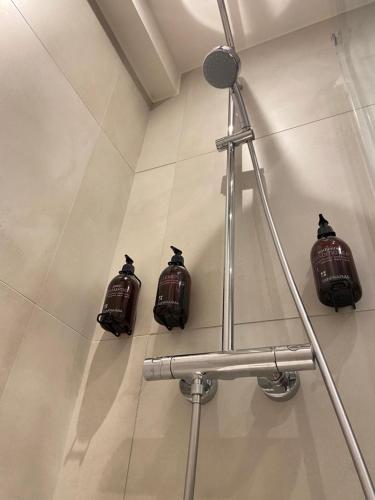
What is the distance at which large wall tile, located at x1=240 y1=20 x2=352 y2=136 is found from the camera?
3.32 feet

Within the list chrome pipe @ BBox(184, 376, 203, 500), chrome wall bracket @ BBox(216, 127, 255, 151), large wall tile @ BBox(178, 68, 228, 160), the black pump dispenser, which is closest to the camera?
chrome pipe @ BBox(184, 376, 203, 500)

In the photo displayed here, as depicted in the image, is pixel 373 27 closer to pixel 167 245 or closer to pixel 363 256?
pixel 363 256

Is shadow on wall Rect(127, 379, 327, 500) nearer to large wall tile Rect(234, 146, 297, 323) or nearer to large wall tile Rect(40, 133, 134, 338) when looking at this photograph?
large wall tile Rect(234, 146, 297, 323)

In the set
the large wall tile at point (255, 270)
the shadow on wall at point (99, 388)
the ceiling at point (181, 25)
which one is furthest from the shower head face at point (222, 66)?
the shadow on wall at point (99, 388)

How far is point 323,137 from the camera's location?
0.93 m

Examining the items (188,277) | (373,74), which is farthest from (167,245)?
(373,74)

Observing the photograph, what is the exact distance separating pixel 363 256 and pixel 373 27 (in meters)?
0.67

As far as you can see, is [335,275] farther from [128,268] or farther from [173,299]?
[128,268]

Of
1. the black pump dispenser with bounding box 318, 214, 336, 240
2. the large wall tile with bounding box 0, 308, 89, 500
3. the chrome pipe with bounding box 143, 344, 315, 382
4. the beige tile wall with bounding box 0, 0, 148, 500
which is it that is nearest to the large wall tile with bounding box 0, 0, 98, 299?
the beige tile wall with bounding box 0, 0, 148, 500

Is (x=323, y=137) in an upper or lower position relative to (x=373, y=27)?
lower

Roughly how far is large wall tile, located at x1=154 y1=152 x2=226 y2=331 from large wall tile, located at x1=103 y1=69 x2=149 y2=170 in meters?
0.19

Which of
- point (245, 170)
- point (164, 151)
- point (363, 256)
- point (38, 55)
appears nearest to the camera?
point (363, 256)

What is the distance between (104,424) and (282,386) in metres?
0.36

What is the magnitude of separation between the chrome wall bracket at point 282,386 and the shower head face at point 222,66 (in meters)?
0.71
